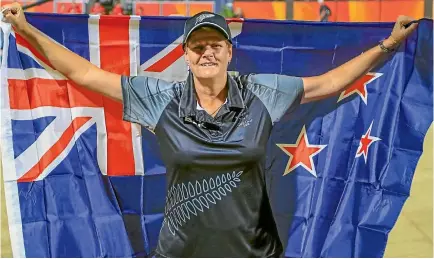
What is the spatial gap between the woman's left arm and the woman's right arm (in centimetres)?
93

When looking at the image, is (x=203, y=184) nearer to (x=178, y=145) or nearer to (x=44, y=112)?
(x=178, y=145)

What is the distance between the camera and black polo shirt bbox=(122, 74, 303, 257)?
3061 millimetres

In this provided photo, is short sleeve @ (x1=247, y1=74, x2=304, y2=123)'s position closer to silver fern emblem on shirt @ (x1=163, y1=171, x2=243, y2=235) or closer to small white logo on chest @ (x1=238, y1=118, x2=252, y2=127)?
small white logo on chest @ (x1=238, y1=118, x2=252, y2=127)

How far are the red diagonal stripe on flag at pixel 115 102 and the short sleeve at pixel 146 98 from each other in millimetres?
948

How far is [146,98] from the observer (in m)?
3.25

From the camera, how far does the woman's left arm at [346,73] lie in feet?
11.3

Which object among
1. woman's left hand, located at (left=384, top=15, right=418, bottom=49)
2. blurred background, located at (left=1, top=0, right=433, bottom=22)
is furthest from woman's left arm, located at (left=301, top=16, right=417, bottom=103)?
blurred background, located at (left=1, top=0, right=433, bottom=22)

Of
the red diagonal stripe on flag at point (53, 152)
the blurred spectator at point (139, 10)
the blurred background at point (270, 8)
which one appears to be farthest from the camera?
the blurred spectator at point (139, 10)

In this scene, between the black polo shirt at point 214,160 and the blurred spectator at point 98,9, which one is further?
the blurred spectator at point 98,9

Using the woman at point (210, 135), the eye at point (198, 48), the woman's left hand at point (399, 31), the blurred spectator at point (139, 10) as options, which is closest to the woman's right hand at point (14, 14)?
the woman at point (210, 135)

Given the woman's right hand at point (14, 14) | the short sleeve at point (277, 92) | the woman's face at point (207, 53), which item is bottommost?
the short sleeve at point (277, 92)

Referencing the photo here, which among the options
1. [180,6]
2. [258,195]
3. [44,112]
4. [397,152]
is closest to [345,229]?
[397,152]

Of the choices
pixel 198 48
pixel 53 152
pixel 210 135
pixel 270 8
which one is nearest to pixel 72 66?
pixel 198 48

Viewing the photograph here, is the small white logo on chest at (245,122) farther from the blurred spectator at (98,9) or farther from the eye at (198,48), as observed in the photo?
the blurred spectator at (98,9)
